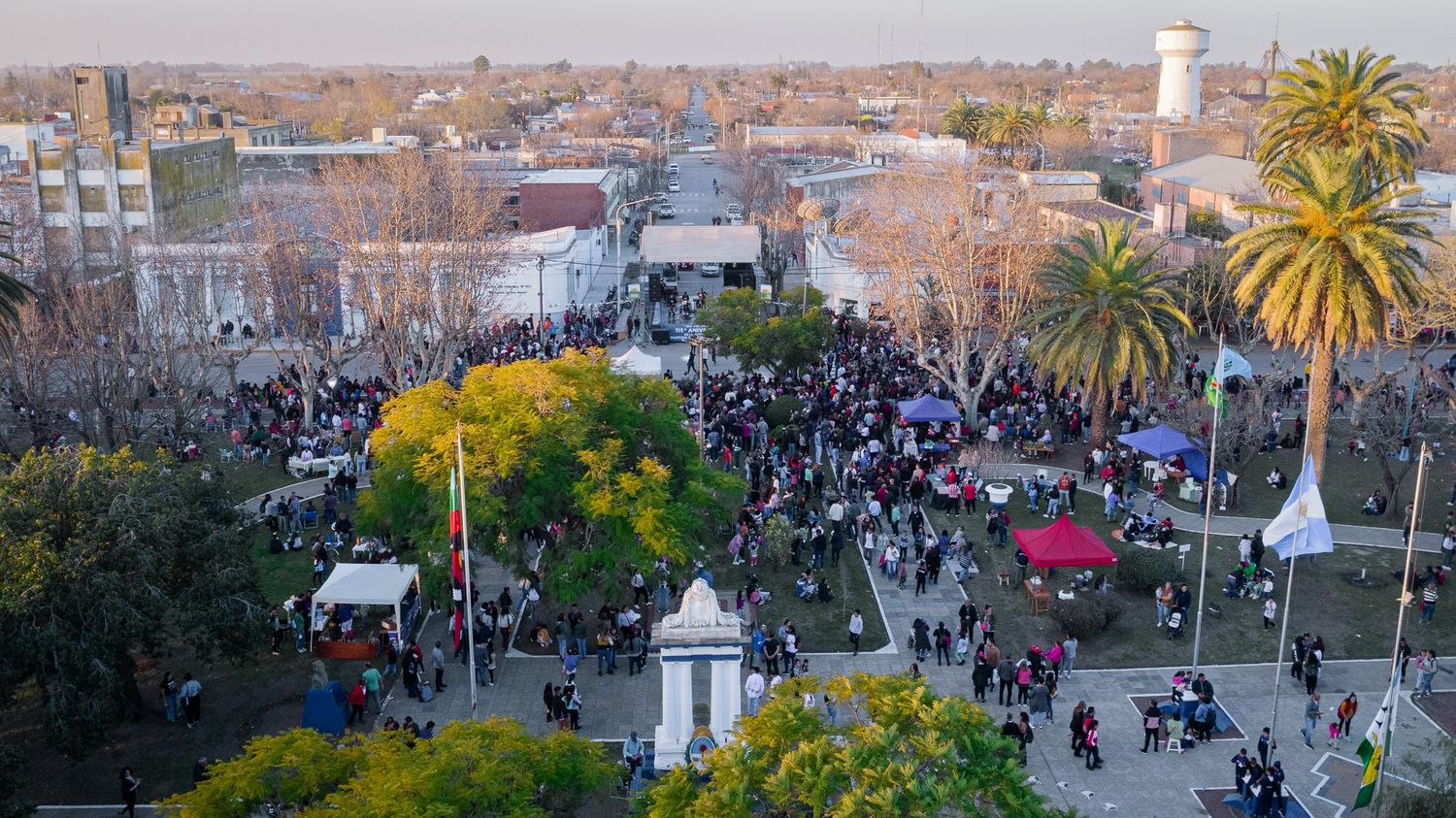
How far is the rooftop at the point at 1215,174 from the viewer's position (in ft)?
199

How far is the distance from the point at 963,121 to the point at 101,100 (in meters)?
56.5

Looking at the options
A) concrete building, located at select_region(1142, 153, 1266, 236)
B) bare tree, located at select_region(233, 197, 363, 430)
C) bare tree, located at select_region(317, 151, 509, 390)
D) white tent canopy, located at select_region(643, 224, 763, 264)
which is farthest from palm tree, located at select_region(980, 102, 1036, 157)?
bare tree, located at select_region(233, 197, 363, 430)

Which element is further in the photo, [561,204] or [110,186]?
[561,204]

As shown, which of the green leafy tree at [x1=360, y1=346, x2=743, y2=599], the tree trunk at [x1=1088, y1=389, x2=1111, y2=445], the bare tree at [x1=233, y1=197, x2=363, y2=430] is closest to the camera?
the green leafy tree at [x1=360, y1=346, x2=743, y2=599]

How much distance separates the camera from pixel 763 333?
40.8 metres

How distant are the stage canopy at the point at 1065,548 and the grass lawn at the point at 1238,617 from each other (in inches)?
39.0

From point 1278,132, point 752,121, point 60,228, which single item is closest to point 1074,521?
point 1278,132

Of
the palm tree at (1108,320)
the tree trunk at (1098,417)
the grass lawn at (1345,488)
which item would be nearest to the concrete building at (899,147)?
the palm tree at (1108,320)

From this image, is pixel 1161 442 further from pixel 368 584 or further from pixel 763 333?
pixel 368 584

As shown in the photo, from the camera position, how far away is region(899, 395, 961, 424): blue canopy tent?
117ft

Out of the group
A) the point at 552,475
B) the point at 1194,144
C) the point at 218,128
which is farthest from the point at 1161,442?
the point at 218,128

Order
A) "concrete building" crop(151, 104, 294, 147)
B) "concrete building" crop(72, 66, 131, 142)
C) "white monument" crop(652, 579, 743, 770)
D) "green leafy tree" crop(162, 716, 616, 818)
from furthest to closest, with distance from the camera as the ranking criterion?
"concrete building" crop(151, 104, 294, 147) < "concrete building" crop(72, 66, 131, 142) < "white monument" crop(652, 579, 743, 770) < "green leafy tree" crop(162, 716, 616, 818)

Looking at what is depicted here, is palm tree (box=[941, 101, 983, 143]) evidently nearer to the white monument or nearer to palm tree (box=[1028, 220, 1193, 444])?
palm tree (box=[1028, 220, 1193, 444])

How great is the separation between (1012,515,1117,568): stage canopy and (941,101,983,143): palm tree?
69.8 meters
